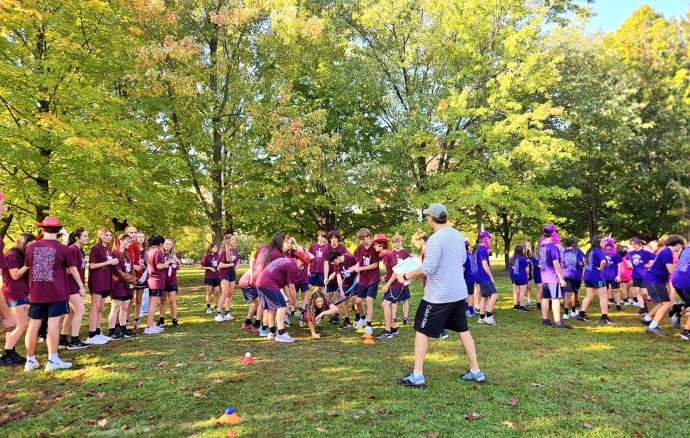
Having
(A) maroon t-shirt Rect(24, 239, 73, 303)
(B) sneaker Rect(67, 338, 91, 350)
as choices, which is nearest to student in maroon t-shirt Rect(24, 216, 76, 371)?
(A) maroon t-shirt Rect(24, 239, 73, 303)

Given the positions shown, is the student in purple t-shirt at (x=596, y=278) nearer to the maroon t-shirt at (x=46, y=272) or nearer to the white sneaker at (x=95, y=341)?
the white sneaker at (x=95, y=341)

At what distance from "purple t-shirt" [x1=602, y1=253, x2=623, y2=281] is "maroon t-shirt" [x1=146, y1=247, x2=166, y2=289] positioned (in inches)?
425

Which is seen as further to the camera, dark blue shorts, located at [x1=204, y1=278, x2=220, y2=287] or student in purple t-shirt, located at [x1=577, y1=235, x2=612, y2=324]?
dark blue shorts, located at [x1=204, y1=278, x2=220, y2=287]

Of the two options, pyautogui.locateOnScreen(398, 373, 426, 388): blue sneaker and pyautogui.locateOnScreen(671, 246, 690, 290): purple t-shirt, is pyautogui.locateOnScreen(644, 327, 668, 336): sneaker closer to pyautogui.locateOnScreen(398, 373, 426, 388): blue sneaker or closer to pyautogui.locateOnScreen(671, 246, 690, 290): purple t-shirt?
pyautogui.locateOnScreen(671, 246, 690, 290): purple t-shirt

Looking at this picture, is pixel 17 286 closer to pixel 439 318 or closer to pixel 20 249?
pixel 20 249

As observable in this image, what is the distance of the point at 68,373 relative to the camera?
552cm

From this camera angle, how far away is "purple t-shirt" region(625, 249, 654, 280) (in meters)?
10.3

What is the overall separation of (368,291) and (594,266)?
5395mm

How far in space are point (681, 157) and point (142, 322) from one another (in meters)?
27.9

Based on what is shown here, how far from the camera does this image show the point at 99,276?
727 cm

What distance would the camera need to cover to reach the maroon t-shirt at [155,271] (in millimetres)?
8312

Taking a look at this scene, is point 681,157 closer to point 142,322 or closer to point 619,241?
point 619,241

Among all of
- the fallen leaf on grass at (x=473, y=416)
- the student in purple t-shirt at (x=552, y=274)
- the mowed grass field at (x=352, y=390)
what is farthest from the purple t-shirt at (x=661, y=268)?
the fallen leaf on grass at (x=473, y=416)

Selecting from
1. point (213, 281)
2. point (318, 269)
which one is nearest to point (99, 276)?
point (213, 281)
